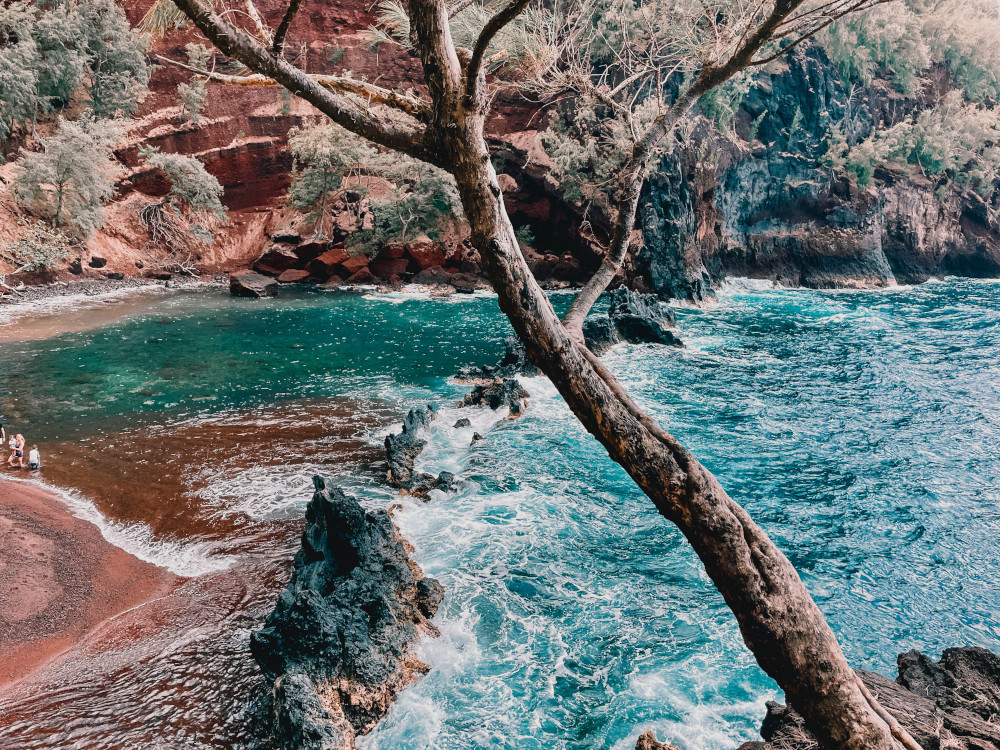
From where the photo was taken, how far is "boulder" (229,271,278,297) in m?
26.7

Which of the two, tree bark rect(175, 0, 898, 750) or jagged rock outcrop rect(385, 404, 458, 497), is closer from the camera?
tree bark rect(175, 0, 898, 750)

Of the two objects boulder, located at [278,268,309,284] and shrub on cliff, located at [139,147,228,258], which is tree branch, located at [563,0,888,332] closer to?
boulder, located at [278,268,309,284]

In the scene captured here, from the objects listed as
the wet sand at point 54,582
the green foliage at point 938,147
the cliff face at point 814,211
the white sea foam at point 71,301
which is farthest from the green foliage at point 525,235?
the wet sand at point 54,582

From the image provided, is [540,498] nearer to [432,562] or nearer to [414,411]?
[432,562]

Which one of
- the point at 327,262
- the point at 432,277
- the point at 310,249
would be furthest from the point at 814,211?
the point at 310,249

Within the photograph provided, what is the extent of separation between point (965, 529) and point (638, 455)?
29.4 feet

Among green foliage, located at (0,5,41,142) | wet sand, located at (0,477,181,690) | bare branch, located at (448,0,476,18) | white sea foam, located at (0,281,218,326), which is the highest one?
green foliage, located at (0,5,41,142)

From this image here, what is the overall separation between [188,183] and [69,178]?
6312mm

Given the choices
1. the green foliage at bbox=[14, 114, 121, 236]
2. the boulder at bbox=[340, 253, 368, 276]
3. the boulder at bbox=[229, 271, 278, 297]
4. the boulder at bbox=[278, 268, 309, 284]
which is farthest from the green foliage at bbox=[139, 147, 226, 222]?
the boulder at bbox=[340, 253, 368, 276]

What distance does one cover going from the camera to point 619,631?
20.0 feet

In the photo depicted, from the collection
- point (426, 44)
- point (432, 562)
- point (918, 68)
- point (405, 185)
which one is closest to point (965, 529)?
point (432, 562)

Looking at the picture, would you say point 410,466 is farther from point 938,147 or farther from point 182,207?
point 938,147

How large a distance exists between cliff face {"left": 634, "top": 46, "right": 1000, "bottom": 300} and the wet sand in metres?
28.6

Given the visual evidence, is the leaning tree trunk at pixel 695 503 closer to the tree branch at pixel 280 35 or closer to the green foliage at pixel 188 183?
the tree branch at pixel 280 35
